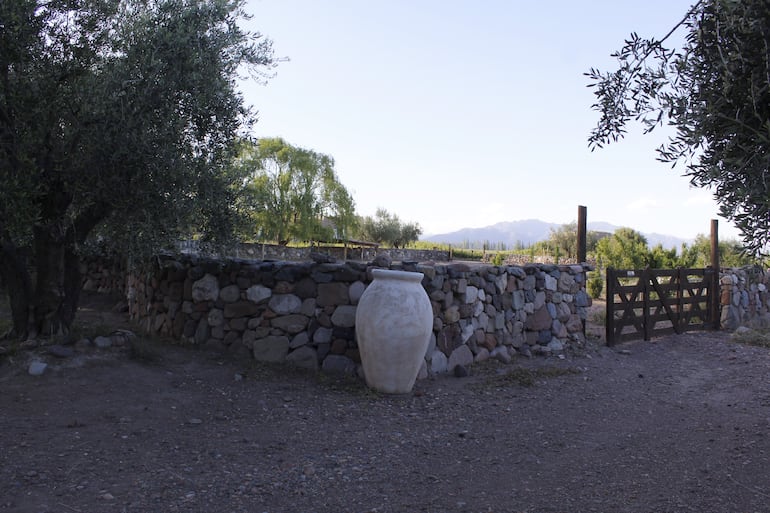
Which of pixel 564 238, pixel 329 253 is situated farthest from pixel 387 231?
pixel 329 253

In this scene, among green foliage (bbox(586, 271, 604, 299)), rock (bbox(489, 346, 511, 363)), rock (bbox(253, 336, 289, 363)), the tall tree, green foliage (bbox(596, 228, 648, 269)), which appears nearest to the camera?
the tall tree

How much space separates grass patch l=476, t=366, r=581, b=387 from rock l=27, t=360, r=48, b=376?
445cm

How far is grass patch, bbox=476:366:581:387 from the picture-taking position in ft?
22.2

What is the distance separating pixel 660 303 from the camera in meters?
10.8

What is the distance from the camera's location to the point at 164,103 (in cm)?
525

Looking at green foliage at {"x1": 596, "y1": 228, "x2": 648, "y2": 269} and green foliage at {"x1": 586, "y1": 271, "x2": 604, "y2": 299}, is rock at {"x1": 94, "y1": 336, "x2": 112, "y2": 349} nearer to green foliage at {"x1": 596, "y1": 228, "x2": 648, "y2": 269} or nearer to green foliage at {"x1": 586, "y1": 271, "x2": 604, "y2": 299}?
green foliage at {"x1": 596, "y1": 228, "x2": 648, "y2": 269}

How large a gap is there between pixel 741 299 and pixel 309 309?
34.0 feet

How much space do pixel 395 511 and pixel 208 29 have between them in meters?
4.64

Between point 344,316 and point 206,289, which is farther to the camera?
point 206,289

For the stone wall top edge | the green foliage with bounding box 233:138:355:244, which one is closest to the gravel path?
the stone wall top edge

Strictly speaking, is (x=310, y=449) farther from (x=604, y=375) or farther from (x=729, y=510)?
(x=604, y=375)

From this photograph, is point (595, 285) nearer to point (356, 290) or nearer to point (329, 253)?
point (329, 253)

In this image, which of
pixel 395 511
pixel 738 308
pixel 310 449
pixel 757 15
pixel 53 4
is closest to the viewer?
pixel 757 15

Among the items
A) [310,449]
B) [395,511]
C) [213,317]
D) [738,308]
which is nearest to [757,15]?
[395,511]
